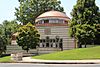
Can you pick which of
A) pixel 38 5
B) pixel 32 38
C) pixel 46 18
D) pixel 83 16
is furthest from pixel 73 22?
pixel 38 5

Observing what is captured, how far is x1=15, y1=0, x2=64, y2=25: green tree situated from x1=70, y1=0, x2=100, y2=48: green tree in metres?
27.0

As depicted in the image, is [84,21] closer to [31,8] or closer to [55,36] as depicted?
[55,36]

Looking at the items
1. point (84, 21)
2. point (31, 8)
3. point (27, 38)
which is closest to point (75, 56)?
point (84, 21)

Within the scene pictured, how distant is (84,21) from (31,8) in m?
29.8

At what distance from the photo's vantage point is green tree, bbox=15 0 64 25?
80.9 m

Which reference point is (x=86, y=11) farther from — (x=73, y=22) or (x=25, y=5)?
(x=25, y=5)

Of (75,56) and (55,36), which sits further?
(55,36)

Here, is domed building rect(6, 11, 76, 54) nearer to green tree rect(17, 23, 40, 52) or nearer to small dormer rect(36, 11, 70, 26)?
small dormer rect(36, 11, 70, 26)

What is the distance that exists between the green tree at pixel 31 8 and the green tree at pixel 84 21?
88.5 ft

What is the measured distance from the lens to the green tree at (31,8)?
8094 centimetres

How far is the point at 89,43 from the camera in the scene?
55938 millimetres

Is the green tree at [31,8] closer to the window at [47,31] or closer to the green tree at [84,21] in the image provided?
the window at [47,31]

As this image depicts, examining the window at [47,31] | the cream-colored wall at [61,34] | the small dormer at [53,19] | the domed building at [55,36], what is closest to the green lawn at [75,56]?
the domed building at [55,36]

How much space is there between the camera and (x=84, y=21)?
5441cm
